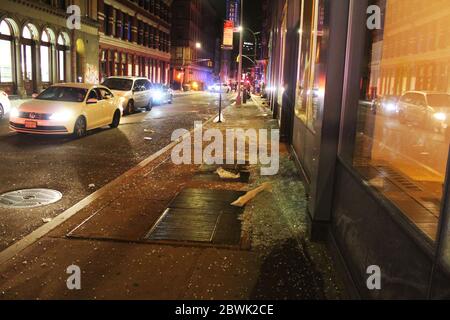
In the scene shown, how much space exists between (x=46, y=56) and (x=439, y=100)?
31824 mm

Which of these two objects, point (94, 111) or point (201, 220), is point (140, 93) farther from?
point (201, 220)

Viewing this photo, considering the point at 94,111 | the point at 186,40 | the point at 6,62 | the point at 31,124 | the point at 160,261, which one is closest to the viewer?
the point at 160,261

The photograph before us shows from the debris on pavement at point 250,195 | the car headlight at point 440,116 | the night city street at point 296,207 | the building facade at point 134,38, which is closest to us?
the car headlight at point 440,116

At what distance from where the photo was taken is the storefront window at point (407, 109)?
3342 mm

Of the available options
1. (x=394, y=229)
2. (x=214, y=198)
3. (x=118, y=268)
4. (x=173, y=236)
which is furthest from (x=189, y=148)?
(x=394, y=229)

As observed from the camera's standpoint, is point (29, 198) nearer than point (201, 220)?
No

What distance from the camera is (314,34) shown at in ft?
26.1

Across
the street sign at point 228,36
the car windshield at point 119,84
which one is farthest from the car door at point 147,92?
the street sign at point 228,36

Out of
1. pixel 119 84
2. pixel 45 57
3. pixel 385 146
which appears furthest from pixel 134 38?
pixel 385 146

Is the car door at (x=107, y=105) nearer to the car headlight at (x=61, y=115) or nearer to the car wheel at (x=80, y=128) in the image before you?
the car wheel at (x=80, y=128)

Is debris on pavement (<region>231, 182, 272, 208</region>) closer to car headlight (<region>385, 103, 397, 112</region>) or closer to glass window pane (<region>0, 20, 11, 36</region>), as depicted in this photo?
car headlight (<region>385, 103, 397, 112</region>)

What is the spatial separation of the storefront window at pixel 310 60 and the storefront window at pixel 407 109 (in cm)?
182

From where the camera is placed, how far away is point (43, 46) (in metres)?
30.6
